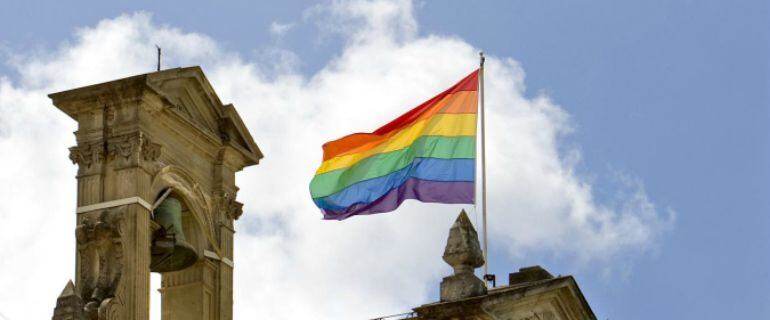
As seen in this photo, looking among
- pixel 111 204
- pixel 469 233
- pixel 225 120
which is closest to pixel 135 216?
pixel 111 204

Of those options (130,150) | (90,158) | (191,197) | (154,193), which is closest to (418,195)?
(154,193)

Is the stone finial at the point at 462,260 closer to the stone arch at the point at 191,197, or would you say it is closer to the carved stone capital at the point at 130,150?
the carved stone capital at the point at 130,150

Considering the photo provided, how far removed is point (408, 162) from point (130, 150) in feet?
15.6

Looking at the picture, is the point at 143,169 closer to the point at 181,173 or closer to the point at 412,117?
the point at 181,173

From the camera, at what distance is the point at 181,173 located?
43.0 m

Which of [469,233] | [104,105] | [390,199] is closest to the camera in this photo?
[469,233]

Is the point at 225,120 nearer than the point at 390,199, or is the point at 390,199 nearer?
the point at 390,199

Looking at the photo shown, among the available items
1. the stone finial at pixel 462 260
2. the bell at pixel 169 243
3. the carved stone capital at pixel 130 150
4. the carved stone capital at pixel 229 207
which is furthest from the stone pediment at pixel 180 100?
the stone finial at pixel 462 260

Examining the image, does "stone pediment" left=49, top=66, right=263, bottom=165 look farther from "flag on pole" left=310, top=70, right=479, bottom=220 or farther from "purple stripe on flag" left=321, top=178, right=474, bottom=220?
"purple stripe on flag" left=321, top=178, right=474, bottom=220

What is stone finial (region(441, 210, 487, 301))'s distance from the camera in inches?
1415

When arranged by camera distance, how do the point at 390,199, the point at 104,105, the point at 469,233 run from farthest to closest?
the point at 104,105 < the point at 390,199 < the point at 469,233

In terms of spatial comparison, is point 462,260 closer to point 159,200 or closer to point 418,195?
point 418,195

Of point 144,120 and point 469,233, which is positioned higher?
point 144,120

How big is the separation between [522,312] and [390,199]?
3.46 m
